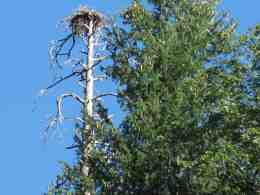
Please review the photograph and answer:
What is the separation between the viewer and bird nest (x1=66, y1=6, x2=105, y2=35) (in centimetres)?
2589

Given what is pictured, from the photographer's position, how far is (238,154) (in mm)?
21234

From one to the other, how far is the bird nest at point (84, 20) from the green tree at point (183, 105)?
64.7 inches

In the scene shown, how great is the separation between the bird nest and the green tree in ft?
5.39

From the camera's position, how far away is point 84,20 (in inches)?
1038

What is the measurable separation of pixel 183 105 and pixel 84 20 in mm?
5891

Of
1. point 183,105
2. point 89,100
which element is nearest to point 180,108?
point 183,105

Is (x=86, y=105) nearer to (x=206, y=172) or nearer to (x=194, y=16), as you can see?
(x=194, y=16)

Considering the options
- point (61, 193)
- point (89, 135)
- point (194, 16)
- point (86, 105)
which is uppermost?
point (194, 16)

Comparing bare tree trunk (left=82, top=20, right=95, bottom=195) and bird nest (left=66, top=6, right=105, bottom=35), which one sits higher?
bird nest (left=66, top=6, right=105, bottom=35)

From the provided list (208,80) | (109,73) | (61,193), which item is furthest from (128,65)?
(61,193)

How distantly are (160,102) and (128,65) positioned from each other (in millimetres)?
1934

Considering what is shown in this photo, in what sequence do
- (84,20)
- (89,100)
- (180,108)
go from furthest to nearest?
(84,20)
(89,100)
(180,108)

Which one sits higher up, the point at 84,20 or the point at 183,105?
the point at 84,20

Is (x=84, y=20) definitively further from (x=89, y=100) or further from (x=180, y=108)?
(x=180, y=108)
